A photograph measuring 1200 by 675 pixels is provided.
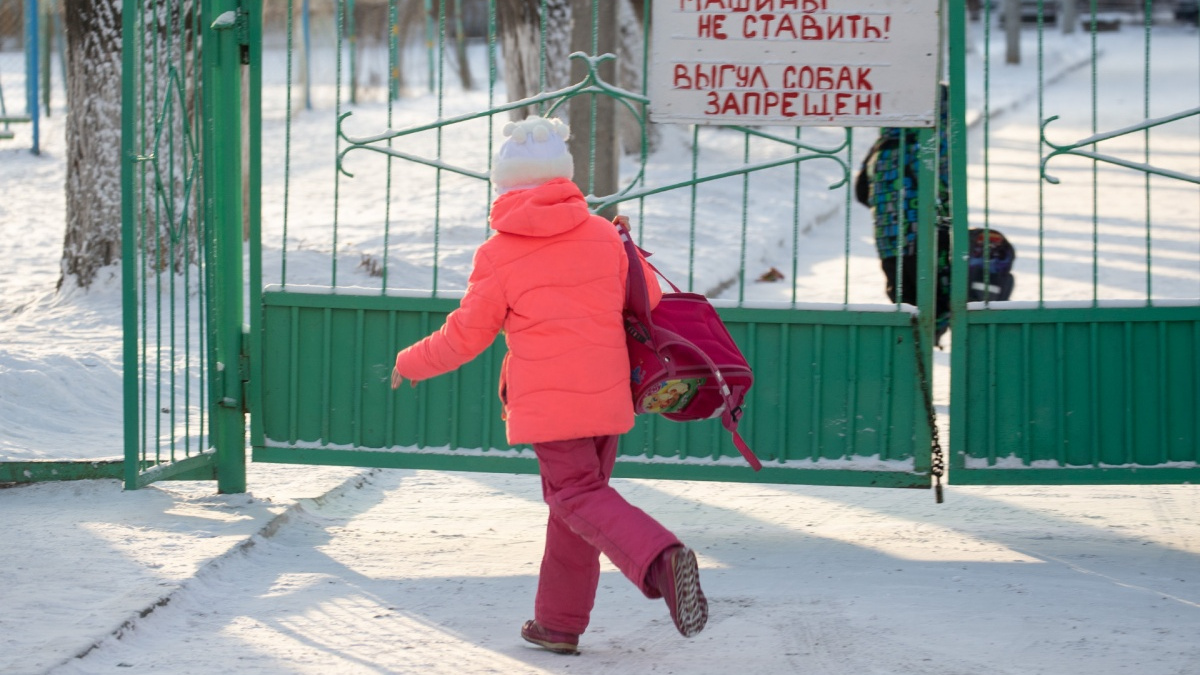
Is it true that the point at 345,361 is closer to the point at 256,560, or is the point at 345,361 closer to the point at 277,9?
the point at 256,560

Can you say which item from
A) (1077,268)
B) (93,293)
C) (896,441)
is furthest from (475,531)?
(1077,268)

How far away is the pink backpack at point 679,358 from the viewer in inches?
141

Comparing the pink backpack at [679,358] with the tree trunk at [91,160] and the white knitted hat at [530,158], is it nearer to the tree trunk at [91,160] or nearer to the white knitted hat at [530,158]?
the white knitted hat at [530,158]

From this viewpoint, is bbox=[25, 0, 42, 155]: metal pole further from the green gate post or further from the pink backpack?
the pink backpack

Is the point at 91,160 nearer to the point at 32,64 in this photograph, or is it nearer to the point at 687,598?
the point at 687,598

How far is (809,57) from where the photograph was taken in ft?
15.1

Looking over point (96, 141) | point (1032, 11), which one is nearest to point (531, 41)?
point (96, 141)

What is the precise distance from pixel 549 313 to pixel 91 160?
5.92 metres

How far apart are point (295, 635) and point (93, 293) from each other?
17.4 feet

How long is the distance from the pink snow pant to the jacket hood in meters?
0.50

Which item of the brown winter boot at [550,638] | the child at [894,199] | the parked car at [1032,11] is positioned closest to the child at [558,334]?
the brown winter boot at [550,638]

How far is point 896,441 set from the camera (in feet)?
15.4

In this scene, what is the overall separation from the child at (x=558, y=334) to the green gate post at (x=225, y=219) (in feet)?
5.10

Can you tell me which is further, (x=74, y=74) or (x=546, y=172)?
(x=74, y=74)
